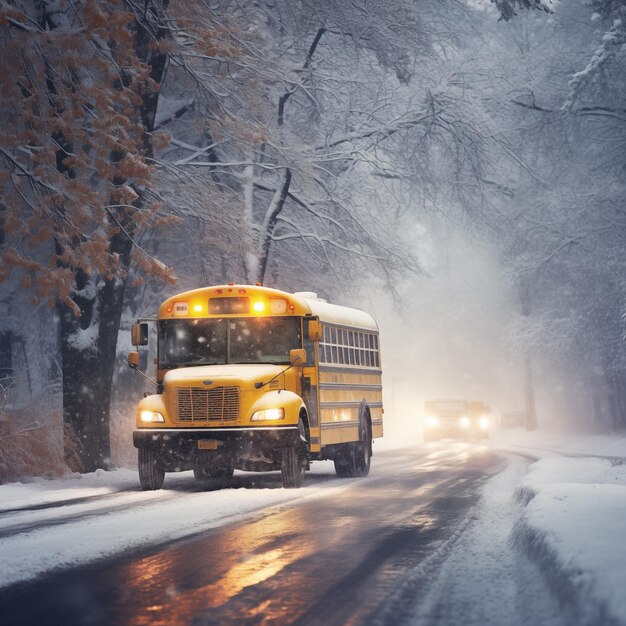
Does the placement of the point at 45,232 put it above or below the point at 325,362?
above

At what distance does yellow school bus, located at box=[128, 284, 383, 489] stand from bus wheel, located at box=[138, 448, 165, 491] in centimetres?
2

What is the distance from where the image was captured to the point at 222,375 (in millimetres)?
16484

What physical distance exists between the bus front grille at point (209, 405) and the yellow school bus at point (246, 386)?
15 mm

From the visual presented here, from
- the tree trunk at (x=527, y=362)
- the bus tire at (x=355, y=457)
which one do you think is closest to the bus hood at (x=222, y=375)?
the bus tire at (x=355, y=457)

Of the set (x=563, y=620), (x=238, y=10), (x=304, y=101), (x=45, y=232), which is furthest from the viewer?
(x=304, y=101)

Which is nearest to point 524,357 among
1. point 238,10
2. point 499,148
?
point 499,148

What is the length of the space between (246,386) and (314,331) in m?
1.53

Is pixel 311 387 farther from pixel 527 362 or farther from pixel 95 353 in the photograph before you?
pixel 527 362

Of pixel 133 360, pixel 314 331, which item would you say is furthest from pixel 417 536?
pixel 133 360

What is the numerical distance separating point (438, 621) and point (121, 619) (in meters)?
1.98

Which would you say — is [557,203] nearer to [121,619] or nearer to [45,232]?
[45,232]

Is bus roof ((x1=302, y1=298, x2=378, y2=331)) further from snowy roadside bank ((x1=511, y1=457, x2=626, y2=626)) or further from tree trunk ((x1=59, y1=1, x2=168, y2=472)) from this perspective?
snowy roadside bank ((x1=511, y1=457, x2=626, y2=626))

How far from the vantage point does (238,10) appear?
78.9 ft

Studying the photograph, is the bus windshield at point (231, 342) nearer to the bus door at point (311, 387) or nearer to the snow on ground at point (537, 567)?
the bus door at point (311, 387)
